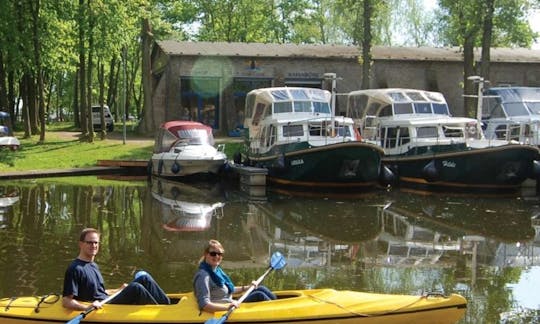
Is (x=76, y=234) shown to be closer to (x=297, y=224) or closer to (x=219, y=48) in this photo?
(x=297, y=224)

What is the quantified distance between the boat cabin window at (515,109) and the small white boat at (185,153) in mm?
11237

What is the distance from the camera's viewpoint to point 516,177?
2206 cm

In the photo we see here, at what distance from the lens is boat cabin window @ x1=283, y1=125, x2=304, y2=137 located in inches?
916

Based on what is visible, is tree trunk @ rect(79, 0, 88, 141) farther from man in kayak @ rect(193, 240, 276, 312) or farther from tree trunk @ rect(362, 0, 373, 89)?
man in kayak @ rect(193, 240, 276, 312)

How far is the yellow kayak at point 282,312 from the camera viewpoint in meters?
6.98

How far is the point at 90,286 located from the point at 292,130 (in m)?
16.5

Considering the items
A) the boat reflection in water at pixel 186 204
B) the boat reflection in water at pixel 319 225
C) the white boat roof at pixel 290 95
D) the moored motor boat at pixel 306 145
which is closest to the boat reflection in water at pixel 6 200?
the boat reflection in water at pixel 186 204

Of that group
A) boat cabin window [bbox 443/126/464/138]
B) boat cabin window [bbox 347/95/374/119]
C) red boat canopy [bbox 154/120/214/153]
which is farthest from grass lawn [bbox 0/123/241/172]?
boat cabin window [bbox 443/126/464/138]

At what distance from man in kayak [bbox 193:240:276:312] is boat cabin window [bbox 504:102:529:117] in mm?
21295

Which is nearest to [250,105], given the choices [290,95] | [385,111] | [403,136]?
[290,95]

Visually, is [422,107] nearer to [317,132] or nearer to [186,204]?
[317,132]

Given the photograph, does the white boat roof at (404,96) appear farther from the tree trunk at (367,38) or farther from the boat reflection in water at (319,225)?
the tree trunk at (367,38)

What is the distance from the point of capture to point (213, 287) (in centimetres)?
730

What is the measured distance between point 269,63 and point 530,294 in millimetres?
29182
